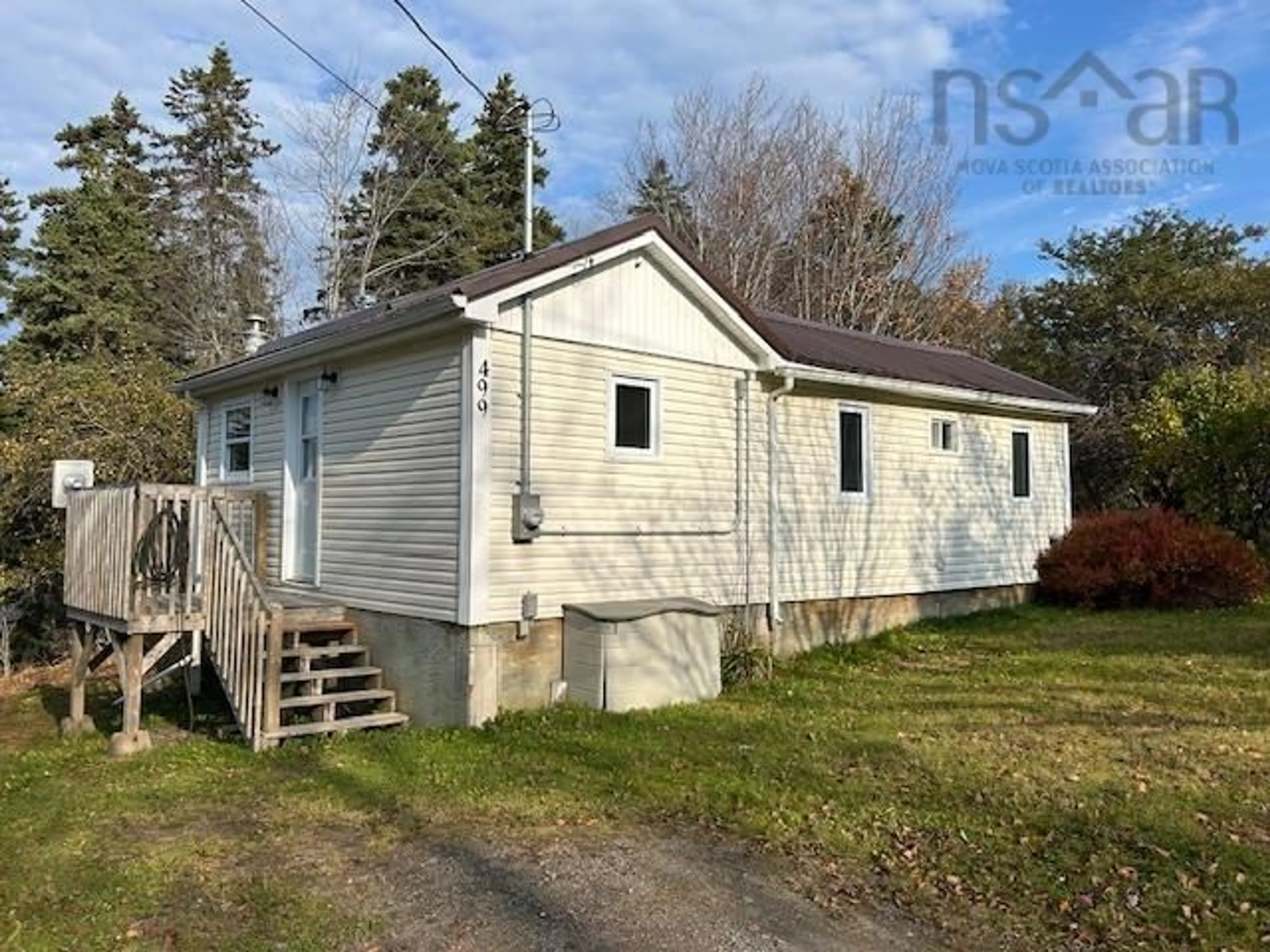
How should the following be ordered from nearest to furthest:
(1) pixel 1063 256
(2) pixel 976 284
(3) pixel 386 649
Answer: (3) pixel 386 649 < (1) pixel 1063 256 < (2) pixel 976 284

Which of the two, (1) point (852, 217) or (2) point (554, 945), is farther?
(1) point (852, 217)

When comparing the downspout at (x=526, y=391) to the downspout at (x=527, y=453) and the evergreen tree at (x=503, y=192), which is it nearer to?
the downspout at (x=527, y=453)

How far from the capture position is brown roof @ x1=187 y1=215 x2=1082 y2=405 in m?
8.03

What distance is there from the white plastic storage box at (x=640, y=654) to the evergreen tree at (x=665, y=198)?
60.5 ft

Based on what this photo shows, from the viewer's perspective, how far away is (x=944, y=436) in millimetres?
12750

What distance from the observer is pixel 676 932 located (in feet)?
13.0

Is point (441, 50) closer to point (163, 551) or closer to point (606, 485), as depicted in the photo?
point (606, 485)

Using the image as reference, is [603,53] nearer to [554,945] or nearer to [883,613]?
[883,613]

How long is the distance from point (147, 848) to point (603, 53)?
415 inches

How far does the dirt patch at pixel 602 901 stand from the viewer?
389 centimetres

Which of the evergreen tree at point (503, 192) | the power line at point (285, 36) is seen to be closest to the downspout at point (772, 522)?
the power line at point (285, 36)

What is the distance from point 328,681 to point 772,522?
478 centimetres

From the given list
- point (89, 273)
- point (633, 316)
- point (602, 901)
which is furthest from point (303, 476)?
point (89, 273)

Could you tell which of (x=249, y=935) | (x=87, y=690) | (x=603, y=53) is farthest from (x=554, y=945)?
(x=603, y=53)
